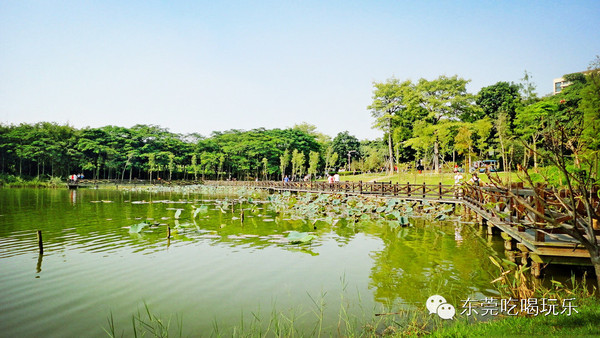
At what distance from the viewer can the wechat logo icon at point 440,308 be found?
5426 millimetres

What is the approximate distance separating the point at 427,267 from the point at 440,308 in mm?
3627

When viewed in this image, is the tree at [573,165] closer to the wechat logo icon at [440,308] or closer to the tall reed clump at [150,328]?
the wechat logo icon at [440,308]

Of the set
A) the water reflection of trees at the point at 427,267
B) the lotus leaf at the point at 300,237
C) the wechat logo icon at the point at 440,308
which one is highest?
the lotus leaf at the point at 300,237

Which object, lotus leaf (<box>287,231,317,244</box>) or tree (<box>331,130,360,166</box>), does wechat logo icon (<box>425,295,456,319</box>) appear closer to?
lotus leaf (<box>287,231,317,244</box>)

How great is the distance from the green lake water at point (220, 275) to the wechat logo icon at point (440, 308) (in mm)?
523

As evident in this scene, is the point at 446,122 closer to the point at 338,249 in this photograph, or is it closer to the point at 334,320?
the point at 338,249

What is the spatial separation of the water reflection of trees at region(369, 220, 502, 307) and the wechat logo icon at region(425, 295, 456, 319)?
66 cm

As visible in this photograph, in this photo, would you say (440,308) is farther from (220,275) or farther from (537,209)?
(220,275)

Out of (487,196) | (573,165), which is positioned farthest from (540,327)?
(573,165)

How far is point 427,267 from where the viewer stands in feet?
29.7

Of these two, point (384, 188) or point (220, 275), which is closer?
point (220, 275)

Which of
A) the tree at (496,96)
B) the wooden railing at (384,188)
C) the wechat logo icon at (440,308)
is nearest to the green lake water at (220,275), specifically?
the wechat logo icon at (440,308)

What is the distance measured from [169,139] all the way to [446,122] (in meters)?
51.7

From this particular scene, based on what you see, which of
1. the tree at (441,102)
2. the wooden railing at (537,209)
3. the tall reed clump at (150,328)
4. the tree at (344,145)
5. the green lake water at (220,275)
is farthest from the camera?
the tree at (344,145)
